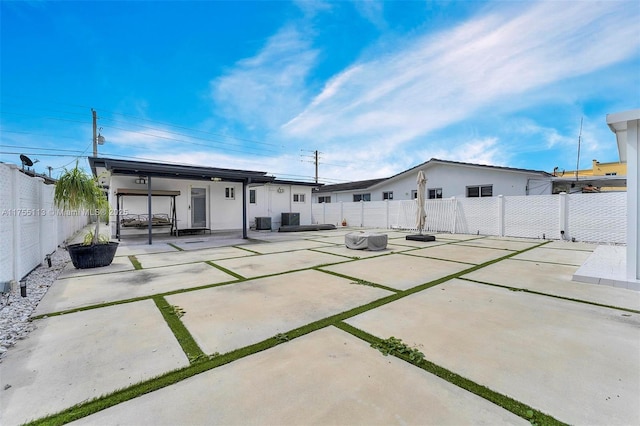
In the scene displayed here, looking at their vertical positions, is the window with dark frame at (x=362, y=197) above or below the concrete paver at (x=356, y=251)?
above

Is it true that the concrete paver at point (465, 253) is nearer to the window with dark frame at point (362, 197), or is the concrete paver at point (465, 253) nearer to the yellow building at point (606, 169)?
the window with dark frame at point (362, 197)

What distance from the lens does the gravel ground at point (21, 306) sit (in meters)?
2.67

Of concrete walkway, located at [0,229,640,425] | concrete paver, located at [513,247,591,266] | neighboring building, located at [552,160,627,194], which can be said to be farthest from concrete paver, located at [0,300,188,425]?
neighboring building, located at [552,160,627,194]

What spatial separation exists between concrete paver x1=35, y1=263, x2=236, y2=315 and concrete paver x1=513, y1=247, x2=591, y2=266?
7.33m

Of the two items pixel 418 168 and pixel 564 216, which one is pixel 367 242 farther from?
pixel 418 168

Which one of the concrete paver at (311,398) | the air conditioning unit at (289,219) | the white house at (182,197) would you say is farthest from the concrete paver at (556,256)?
the air conditioning unit at (289,219)

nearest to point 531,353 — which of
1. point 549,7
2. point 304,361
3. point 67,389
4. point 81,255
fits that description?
point 304,361

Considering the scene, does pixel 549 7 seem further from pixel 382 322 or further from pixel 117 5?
pixel 117 5

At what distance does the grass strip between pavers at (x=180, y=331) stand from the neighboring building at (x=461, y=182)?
16.3 metres

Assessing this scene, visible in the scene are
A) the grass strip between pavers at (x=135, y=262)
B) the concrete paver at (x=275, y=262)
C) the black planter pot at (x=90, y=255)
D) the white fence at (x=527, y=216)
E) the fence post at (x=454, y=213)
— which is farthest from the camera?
the fence post at (x=454, y=213)

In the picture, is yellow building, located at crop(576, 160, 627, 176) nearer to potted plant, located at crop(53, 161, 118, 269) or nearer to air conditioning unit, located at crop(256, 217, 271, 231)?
air conditioning unit, located at crop(256, 217, 271, 231)

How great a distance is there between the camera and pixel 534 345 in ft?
8.13

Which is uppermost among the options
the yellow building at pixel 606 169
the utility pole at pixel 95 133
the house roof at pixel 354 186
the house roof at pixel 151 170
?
the utility pole at pixel 95 133

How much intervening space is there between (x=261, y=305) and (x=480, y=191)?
52.0ft
